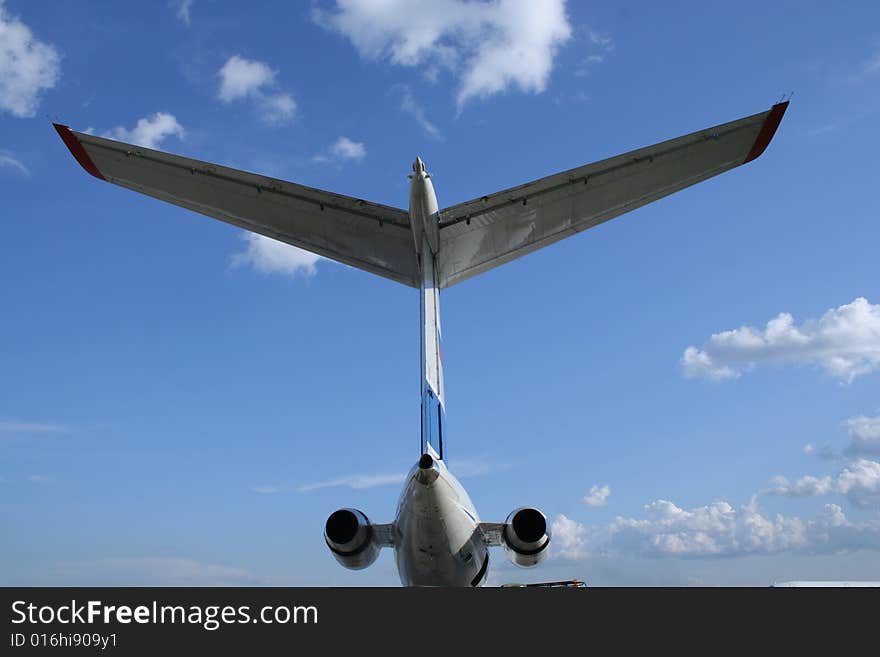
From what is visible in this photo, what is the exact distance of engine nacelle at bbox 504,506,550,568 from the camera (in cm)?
833

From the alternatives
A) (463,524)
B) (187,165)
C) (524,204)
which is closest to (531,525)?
(463,524)

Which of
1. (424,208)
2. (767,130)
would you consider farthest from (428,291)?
(767,130)

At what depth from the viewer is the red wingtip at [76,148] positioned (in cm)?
966

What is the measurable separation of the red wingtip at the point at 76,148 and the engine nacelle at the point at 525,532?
7097mm

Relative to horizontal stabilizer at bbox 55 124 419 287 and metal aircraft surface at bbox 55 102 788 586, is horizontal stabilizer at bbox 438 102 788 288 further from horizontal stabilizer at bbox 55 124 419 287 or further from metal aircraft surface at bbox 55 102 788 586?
horizontal stabilizer at bbox 55 124 419 287

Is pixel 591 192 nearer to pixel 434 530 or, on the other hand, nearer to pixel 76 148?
pixel 434 530

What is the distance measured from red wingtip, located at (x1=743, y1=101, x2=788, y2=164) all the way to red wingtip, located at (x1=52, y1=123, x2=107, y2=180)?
346 inches

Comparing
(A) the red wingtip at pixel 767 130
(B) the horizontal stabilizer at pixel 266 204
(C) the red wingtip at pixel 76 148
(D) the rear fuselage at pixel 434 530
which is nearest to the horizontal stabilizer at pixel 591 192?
(A) the red wingtip at pixel 767 130

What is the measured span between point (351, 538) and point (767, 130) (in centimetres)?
751

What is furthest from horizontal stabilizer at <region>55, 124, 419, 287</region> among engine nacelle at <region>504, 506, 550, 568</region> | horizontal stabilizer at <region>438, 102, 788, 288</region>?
engine nacelle at <region>504, 506, 550, 568</region>

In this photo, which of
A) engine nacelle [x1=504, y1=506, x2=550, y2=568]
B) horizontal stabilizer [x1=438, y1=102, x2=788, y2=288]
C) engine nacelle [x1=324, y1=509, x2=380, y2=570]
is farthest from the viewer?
horizontal stabilizer [x1=438, y1=102, x2=788, y2=288]

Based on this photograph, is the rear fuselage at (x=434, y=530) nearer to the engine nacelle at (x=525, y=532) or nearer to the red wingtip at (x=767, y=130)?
the engine nacelle at (x=525, y=532)
